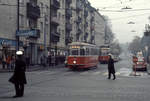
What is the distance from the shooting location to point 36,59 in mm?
52875

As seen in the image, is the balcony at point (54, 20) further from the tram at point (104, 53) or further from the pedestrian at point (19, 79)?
the pedestrian at point (19, 79)

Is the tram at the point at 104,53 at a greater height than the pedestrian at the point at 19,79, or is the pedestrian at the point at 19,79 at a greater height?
the tram at the point at 104,53

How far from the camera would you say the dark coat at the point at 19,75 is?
1333 centimetres

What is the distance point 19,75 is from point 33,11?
35.4m

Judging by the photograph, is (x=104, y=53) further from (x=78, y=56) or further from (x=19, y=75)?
(x=19, y=75)

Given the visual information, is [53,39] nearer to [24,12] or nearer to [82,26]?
[24,12]

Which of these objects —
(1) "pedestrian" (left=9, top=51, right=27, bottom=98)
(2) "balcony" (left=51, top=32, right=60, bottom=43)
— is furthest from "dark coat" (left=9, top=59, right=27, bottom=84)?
(2) "balcony" (left=51, top=32, right=60, bottom=43)

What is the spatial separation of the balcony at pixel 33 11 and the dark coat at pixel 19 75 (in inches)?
1326

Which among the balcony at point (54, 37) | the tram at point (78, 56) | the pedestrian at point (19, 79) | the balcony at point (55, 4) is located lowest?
the pedestrian at point (19, 79)

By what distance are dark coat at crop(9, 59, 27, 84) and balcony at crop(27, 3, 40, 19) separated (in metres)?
33.7

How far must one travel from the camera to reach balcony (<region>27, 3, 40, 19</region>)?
46.8m

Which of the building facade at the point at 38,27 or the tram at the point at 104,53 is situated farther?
the tram at the point at 104,53

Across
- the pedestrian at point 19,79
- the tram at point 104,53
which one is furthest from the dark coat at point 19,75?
the tram at point 104,53

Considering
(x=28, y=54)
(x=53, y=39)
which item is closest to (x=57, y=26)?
(x=53, y=39)
